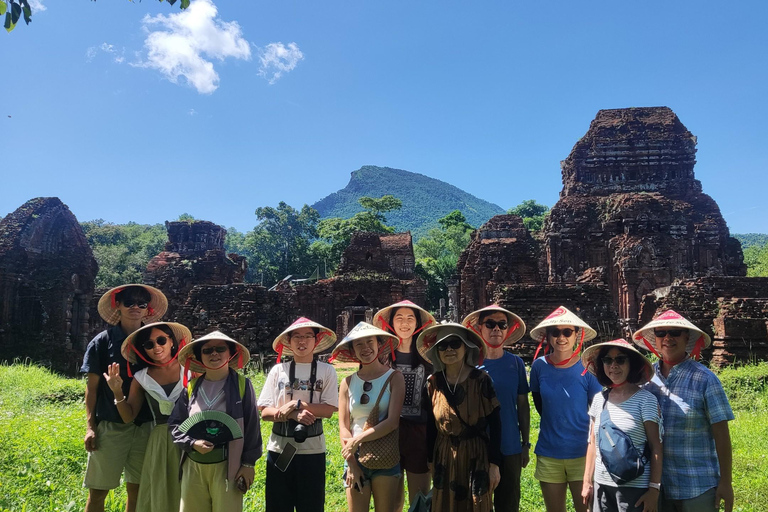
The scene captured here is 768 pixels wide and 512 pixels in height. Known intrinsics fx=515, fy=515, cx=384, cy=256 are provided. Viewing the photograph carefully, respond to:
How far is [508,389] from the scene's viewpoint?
13.8 ft

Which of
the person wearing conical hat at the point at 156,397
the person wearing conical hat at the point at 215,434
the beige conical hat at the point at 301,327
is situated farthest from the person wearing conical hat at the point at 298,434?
the person wearing conical hat at the point at 156,397

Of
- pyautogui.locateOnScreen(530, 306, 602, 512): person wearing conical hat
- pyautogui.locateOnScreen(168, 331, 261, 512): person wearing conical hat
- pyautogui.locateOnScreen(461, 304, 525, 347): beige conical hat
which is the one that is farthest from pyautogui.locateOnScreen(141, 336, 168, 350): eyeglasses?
pyautogui.locateOnScreen(530, 306, 602, 512): person wearing conical hat

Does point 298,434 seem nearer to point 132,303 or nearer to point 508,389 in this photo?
point 508,389

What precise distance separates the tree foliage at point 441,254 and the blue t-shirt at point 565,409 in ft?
119

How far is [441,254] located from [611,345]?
56101 mm

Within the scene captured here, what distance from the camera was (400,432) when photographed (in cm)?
416

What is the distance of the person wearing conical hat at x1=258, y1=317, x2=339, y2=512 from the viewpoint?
4.06 metres

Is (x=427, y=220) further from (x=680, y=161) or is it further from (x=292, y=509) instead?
(x=292, y=509)

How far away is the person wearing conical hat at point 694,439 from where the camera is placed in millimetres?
3443

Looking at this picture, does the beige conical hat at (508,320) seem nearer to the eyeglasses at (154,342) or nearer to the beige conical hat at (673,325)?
the beige conical hat at (673,325)

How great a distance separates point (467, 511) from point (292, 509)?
1434 millimetres

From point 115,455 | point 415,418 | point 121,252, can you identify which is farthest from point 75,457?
point 121,252

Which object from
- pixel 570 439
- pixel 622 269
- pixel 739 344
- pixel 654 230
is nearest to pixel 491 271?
pixel 622 269

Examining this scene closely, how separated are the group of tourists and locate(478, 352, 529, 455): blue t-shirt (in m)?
0.01
